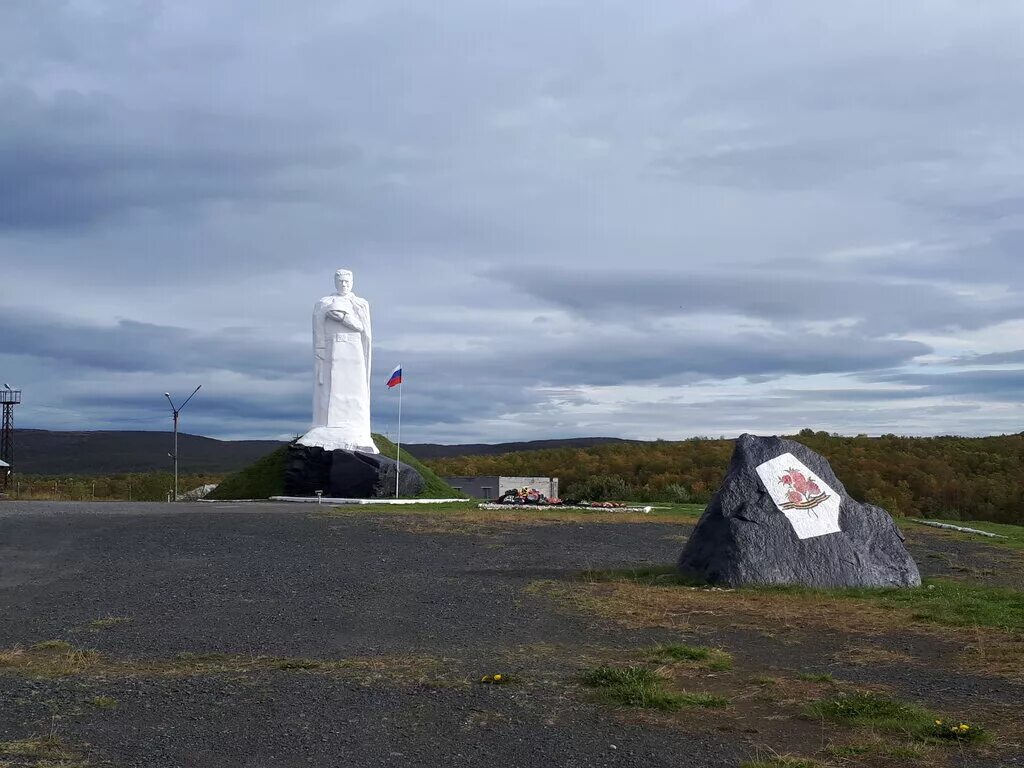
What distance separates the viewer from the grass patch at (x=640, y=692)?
5.72 meters

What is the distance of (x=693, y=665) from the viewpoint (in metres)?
6.75

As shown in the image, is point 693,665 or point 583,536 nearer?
point 693,665

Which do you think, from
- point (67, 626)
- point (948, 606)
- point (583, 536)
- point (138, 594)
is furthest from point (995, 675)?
point (583, 536)

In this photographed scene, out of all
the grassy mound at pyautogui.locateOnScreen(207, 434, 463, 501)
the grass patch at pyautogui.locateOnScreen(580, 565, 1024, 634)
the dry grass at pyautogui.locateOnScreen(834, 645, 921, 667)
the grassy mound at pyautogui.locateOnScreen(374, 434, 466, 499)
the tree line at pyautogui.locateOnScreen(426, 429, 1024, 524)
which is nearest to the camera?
the dry grass at pyautogui.locateOnScreen(834, 645, 921, 667)

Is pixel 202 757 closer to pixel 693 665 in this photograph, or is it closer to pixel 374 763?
pixel 374 763

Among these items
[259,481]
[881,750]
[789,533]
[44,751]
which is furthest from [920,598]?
[259,481]

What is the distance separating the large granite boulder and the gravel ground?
205 centimetres

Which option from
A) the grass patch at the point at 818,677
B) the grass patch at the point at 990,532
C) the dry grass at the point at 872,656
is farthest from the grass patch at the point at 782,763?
the grass patch at the point at 990,532

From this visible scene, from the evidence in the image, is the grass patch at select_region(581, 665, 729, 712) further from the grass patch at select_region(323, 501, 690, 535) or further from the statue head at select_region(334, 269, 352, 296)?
the statue head at select_region(334, 269, 352, 296)

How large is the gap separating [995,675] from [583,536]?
10.0 m

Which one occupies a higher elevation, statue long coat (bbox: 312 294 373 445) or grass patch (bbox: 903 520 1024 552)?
statue long coat (bbox: 312 294 373 445)

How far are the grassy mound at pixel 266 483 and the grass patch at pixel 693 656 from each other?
18.3 m

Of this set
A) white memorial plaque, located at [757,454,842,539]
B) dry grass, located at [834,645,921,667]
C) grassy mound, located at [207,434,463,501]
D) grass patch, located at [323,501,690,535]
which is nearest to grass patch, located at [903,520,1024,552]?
grass patch, located at [323,501,690,535]

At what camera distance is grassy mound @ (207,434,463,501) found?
26.7 metres
